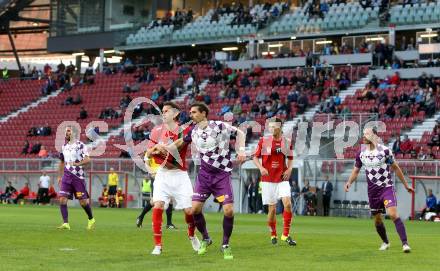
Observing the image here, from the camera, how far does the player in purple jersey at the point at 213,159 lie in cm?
1565

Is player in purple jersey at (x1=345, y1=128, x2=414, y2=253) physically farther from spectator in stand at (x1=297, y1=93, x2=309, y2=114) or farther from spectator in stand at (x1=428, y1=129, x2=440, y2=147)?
spectator in stand at (x1=297, y1=93, x2=309, y2=114)

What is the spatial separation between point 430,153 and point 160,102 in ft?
66.6

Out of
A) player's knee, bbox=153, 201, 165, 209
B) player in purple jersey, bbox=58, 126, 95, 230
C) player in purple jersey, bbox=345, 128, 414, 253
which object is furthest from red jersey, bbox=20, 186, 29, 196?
player's knee, bbox=153, 201, 165, 209

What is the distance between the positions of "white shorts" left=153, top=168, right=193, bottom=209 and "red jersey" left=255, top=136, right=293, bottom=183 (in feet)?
10.5

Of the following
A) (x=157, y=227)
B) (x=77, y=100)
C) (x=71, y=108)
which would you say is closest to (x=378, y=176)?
(x=157, y=227)

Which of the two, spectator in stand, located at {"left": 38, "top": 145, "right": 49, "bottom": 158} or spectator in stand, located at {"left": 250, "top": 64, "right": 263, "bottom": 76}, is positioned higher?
spectator in stand, located at {"left": 250, "top": 64, "right": 263, "bottom": 76}

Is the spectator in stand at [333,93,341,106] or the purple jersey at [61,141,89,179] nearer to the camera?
the purple jersey at [61,141,89,179]

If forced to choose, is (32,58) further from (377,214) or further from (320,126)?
(377,214)

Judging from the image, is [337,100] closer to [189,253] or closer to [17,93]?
[17,93]

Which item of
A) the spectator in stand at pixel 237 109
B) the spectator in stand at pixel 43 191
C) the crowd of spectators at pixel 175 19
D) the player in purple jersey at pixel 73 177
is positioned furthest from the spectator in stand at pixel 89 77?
the player in purple jersey at pixel 73 177

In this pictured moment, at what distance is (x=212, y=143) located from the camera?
626 inches

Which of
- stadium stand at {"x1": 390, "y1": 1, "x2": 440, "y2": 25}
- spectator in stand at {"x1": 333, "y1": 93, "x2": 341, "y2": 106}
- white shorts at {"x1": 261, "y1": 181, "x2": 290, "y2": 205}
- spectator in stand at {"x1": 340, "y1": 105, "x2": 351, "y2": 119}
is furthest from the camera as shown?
stadium stand at {"x1": 390, "y1": 1, "x2": 440, "y2": 25}

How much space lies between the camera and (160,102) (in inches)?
2169

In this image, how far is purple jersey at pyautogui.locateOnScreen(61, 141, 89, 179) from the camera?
75.2ft
